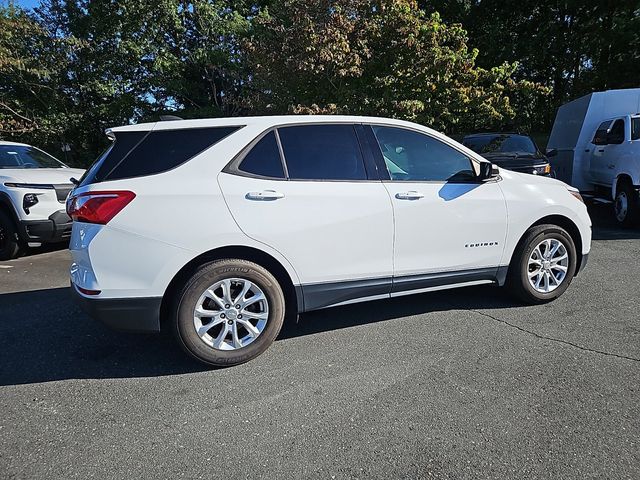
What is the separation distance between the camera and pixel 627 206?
25.1 feet

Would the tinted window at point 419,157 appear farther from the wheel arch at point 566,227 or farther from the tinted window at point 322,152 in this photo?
the wheel arch at point 566,227

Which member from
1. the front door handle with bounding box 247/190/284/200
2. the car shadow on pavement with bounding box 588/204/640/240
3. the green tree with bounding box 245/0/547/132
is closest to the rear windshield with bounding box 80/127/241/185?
the front door handle with bounding box 247/190/284/200

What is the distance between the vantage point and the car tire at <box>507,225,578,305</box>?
4074mm

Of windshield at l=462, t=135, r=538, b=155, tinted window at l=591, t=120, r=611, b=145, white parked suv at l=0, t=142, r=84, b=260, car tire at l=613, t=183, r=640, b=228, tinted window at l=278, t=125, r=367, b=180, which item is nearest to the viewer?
tinted window at l=278, t=125, r=367, b=180

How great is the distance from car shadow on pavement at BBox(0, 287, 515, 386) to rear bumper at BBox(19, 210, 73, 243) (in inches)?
58.7

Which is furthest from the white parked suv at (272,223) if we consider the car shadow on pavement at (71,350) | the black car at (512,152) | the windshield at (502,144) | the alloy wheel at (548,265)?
the windshield at (502,144)

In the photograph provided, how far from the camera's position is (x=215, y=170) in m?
3.14

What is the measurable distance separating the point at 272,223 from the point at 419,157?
4.94 ft

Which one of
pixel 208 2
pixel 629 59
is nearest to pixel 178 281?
pixel 208 2

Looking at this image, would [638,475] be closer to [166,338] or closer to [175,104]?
[166,338]

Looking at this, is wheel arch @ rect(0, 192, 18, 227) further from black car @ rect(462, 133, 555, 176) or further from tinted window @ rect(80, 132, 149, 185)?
black car @ rect(462, 133, 555, 176)

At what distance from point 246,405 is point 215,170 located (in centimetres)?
161

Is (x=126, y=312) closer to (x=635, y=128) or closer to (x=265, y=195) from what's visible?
(x=265, y=195)

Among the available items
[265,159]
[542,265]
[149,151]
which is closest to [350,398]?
[265,159]
